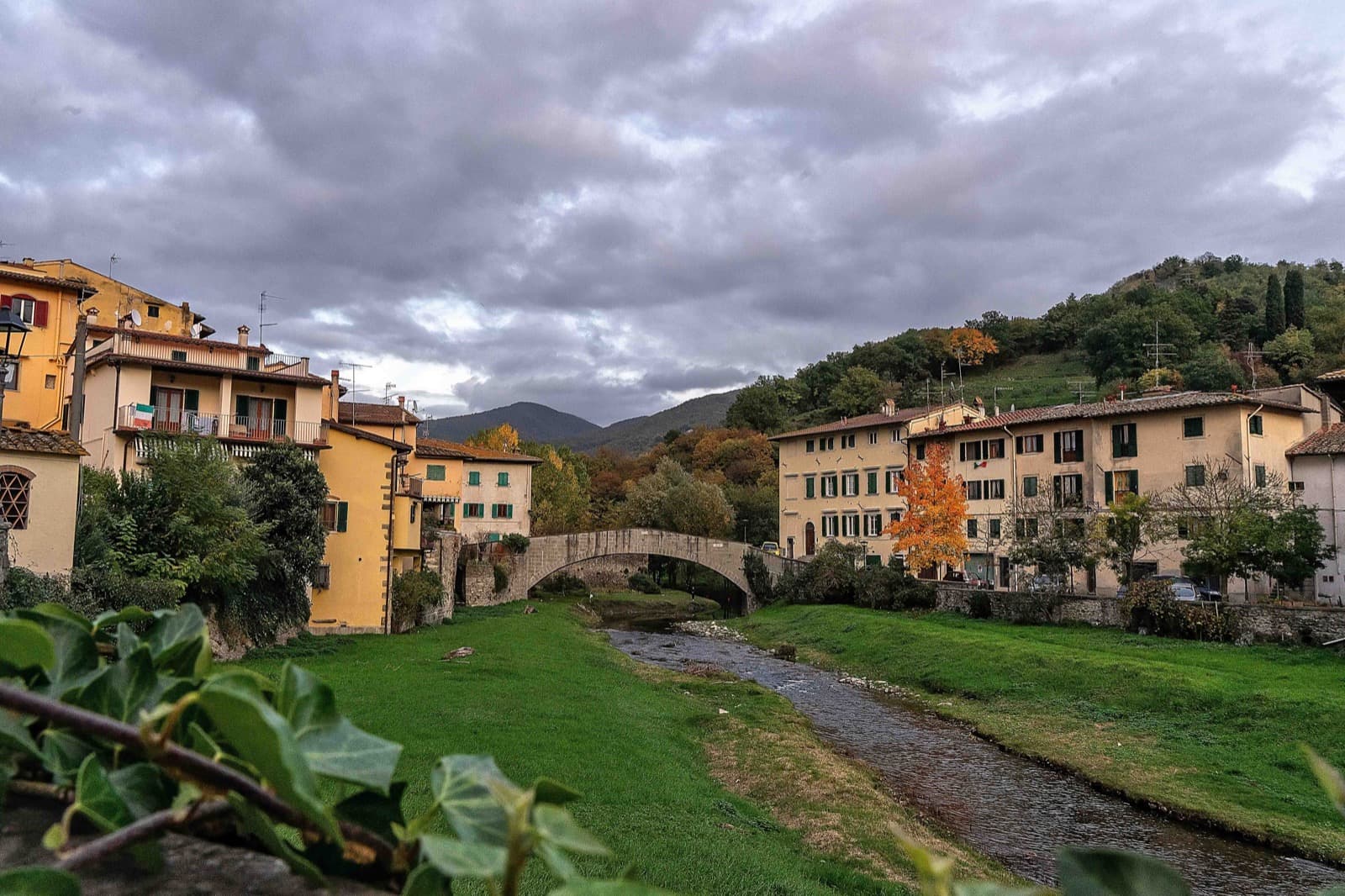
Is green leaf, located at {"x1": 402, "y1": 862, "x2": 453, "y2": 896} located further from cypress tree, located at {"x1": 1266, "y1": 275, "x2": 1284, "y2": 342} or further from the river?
cypress tree, located at {"x1": 1266, "y1": 275, "x2": 1284, "y2": 342}

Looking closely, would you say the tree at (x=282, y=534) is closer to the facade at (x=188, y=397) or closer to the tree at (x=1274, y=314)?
the facade at (x=188, y=397)

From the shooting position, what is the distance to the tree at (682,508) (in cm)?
6362

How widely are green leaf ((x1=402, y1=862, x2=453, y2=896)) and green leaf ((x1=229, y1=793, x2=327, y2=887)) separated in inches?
3.4

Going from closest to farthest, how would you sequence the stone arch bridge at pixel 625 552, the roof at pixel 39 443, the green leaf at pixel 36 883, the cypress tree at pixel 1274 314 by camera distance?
the green leaf at pixel 36 883 → the roof at pixel 39 443 → the stone arch bridge at pixel 625 552 → the cypress tree at pixel 1274 314

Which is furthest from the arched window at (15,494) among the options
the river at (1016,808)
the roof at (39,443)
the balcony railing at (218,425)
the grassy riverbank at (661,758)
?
the river at (1016,808)

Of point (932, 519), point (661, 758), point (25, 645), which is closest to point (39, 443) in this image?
point (661, 758)

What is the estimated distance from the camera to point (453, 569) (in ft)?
137

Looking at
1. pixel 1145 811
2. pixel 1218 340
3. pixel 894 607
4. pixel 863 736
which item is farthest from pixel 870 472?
pixel 1218 340

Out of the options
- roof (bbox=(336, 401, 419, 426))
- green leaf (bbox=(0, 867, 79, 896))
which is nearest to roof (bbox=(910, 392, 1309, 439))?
roof (bbox=(336, 401, 419, 426))

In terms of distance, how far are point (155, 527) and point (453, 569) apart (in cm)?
2094

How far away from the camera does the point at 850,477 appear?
54188 mm

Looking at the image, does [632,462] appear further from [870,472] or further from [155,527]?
[155,527]

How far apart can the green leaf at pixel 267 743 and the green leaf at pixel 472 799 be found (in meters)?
0.12

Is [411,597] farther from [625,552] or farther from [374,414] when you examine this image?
[625,552]
